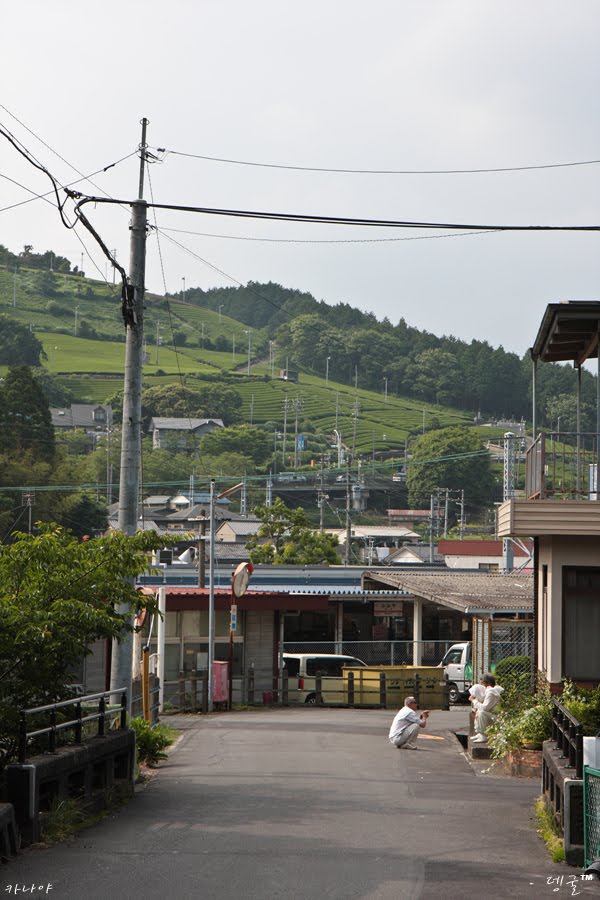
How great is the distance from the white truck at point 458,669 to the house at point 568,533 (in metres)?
17.5

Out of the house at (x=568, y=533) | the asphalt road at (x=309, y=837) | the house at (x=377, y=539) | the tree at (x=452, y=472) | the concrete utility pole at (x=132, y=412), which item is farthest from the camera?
the tree at (x=452, y=472)

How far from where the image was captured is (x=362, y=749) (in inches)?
843

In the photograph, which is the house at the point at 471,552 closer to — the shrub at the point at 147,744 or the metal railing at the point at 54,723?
the shrub at the point at 147,744

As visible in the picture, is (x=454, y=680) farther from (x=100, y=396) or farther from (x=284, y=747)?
(x=100, y=396)

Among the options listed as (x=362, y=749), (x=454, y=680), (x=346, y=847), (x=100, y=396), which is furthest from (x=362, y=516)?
(x=346, y=847)

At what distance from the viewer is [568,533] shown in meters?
17.3

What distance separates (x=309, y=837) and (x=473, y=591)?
22.1 m

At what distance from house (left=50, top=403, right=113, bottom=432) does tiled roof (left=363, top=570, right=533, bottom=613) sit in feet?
459

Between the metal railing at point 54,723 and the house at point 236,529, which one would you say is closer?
the metal railing at point 54,723

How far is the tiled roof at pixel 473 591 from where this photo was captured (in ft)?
92.1

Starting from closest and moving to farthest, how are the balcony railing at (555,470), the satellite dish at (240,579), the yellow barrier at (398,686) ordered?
the balcony railing at (555,470) → the satellite dish at (240,579) → the yellow barrier at (398,686)

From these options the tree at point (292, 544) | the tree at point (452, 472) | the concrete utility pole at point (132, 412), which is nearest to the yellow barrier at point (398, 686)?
the concrete utility pole at point (132, 412)

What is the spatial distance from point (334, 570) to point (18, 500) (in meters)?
30.2

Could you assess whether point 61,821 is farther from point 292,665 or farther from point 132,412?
point 292,665
